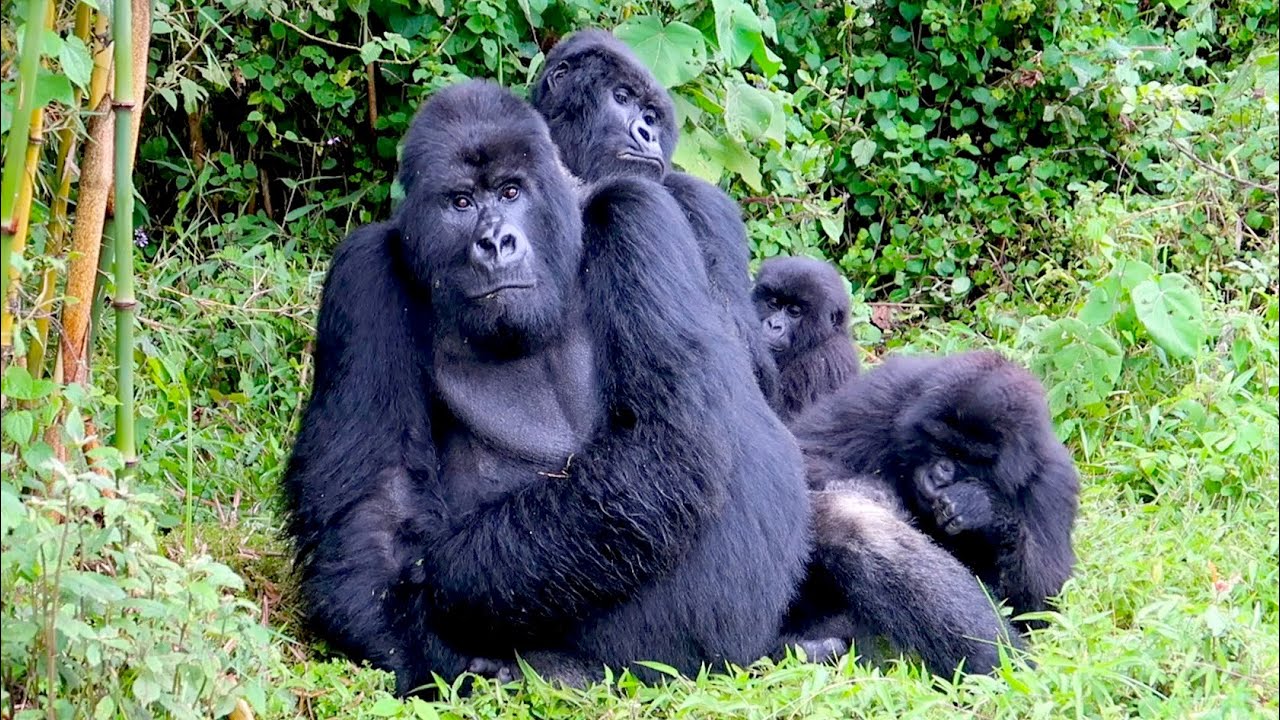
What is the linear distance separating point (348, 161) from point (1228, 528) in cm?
362

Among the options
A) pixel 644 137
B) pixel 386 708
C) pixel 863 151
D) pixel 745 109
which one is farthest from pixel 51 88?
pixel 863 151

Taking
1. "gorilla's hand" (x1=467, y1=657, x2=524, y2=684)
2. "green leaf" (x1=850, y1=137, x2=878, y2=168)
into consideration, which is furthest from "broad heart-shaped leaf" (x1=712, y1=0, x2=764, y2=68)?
"gorilla's hand" (x1=467, y1=657, x2=524, y2=684)

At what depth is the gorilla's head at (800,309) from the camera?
550 centimetres

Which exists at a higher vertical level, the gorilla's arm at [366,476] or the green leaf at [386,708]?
the gorilla's arm at [366,476]

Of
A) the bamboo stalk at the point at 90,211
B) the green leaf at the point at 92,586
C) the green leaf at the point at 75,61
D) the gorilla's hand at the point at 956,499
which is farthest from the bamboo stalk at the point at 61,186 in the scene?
the gorilla's hand at the point at 956,499

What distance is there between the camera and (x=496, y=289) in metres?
3.71

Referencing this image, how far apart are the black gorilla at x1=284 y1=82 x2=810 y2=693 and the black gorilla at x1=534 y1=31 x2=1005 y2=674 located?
169mm

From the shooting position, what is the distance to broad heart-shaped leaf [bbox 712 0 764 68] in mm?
5387

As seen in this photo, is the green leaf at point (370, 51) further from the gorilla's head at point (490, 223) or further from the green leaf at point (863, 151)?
the green leaf at point (863, 151)

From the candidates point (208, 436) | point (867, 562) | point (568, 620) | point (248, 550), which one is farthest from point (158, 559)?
point (208, 436)

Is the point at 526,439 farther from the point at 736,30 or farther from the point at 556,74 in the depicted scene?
the point at 736,30

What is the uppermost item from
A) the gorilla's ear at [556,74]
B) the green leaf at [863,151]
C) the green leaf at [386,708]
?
the gorilla's ear at [556,74]

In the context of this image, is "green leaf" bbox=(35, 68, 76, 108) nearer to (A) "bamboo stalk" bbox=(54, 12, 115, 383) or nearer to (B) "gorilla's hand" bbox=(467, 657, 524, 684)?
(A) "bamboo stalk" bbox=(54, 12, 115, 383)

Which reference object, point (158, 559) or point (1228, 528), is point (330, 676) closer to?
point (158, 559)
